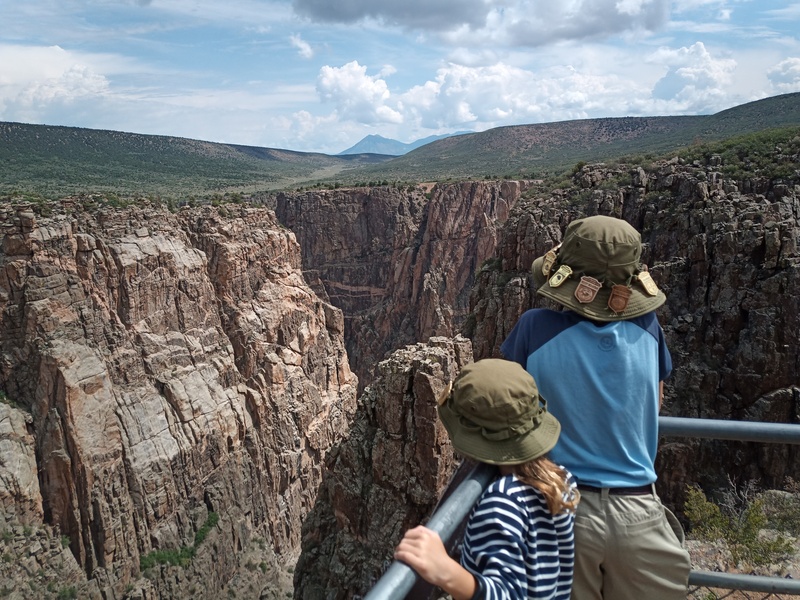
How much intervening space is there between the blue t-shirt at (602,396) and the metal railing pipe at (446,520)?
0.63 meters

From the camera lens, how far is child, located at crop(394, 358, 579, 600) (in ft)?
8.09

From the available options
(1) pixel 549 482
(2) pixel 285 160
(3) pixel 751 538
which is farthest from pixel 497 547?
(2) pixel 285 160

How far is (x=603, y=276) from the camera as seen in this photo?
313cm

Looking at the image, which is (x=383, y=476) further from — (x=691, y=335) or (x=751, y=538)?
(x=691, y=335)

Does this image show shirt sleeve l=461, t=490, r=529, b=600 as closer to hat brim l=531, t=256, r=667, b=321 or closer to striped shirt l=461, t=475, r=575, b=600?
striped shirt l=461, t=475, r=575, b=600

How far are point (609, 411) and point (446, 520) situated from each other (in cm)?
115

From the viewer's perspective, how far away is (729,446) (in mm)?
18719

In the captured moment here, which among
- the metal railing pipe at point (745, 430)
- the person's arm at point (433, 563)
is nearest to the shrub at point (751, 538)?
the metal railing pipe at point (745, 430)

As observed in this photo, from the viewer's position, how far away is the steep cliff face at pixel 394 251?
5603 cm

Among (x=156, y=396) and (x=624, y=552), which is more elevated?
(x=624, y=552)

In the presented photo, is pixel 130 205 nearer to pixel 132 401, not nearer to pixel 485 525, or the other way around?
pixel 132 401

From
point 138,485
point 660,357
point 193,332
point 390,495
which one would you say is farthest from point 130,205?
point 660,357

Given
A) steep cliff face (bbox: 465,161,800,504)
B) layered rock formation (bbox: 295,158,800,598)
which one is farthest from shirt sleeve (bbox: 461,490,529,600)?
steep cliff face (bbox: 465,161,800,504)

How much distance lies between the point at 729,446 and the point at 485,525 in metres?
19.3
